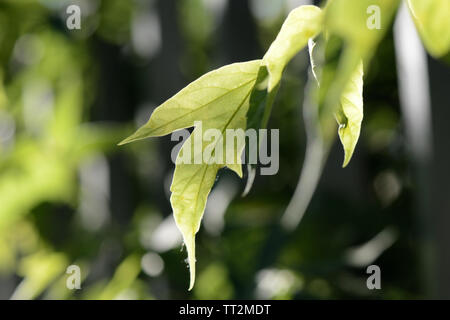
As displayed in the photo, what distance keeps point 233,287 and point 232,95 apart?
36 cm

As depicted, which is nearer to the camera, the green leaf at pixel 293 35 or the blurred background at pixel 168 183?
the green leaf at pixel 293 35

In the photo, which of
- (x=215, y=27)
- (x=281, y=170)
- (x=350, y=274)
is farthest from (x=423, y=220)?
(x=215, y=27)

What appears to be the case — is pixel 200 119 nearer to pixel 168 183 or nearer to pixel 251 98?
pixel 251 98

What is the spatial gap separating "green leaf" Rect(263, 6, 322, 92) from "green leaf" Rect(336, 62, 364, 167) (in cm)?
2

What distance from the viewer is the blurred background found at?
55 cm

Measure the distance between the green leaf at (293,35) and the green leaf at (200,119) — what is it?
11 mm

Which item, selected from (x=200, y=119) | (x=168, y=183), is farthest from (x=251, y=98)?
(x=168, y=183)

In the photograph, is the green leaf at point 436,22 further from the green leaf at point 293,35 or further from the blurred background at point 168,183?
the blurred background at point 168,183

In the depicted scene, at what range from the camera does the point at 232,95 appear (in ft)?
0.55

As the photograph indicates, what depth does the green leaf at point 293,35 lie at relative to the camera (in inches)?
6.0

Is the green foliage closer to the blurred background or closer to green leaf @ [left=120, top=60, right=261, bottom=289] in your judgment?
green leaf @ [left=120, top=60, right=261, bottom=289]

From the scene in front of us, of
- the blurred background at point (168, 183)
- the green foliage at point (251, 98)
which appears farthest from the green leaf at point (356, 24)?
the blurred background at point (168, 183)

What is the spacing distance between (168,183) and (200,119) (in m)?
0.73

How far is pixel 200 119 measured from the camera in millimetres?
169
